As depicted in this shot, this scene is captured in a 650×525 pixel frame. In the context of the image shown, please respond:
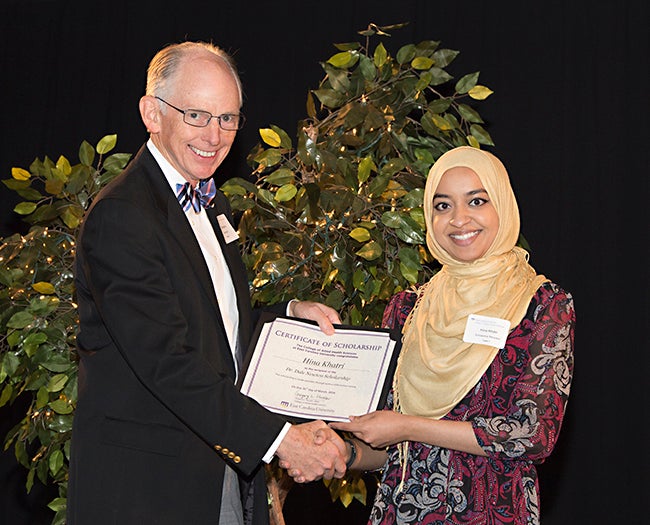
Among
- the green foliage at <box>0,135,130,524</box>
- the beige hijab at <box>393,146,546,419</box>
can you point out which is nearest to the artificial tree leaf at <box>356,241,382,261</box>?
the beige hijab at <box>393,146,546,419</box>

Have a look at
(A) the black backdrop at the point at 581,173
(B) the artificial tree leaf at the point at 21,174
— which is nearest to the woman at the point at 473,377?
(B) the artificial tree leaf at the point at 21,174

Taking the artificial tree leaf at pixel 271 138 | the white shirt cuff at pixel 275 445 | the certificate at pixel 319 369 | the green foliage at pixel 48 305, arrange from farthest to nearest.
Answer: the green foliage at pixel 48 305 < the artificial tree leaf at pixel 271 138 < the certificate at pixel 319 369 < the white shirt cuff at pixel 275 445

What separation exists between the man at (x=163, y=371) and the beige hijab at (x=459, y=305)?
35 cm

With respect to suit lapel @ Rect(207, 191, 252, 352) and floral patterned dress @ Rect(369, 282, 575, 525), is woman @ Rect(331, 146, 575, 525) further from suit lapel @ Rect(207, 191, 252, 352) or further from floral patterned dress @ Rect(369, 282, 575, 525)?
suit lapel @ Rect(207, 191, 252, 352)

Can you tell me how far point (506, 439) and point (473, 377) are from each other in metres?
0.19

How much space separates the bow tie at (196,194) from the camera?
104 inches

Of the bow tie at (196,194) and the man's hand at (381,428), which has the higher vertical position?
the bow tie at (196,194)

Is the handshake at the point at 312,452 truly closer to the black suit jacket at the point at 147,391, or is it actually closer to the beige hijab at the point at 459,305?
the black suit jacket at the point at 147,391

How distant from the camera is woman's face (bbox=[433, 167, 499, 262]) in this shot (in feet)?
8.64

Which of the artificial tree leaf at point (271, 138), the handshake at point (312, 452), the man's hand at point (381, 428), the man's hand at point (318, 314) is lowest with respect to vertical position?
the handshake at point (312, 452)

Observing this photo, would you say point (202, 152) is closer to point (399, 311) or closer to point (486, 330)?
point (399, 311)

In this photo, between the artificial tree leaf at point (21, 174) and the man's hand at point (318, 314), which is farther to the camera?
the artificial tree leaf at point (21, 174)

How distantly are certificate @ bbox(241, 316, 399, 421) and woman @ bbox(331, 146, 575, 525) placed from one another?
0.22 ft

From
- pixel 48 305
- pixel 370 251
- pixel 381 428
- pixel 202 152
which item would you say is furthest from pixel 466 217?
pixel 48 305
